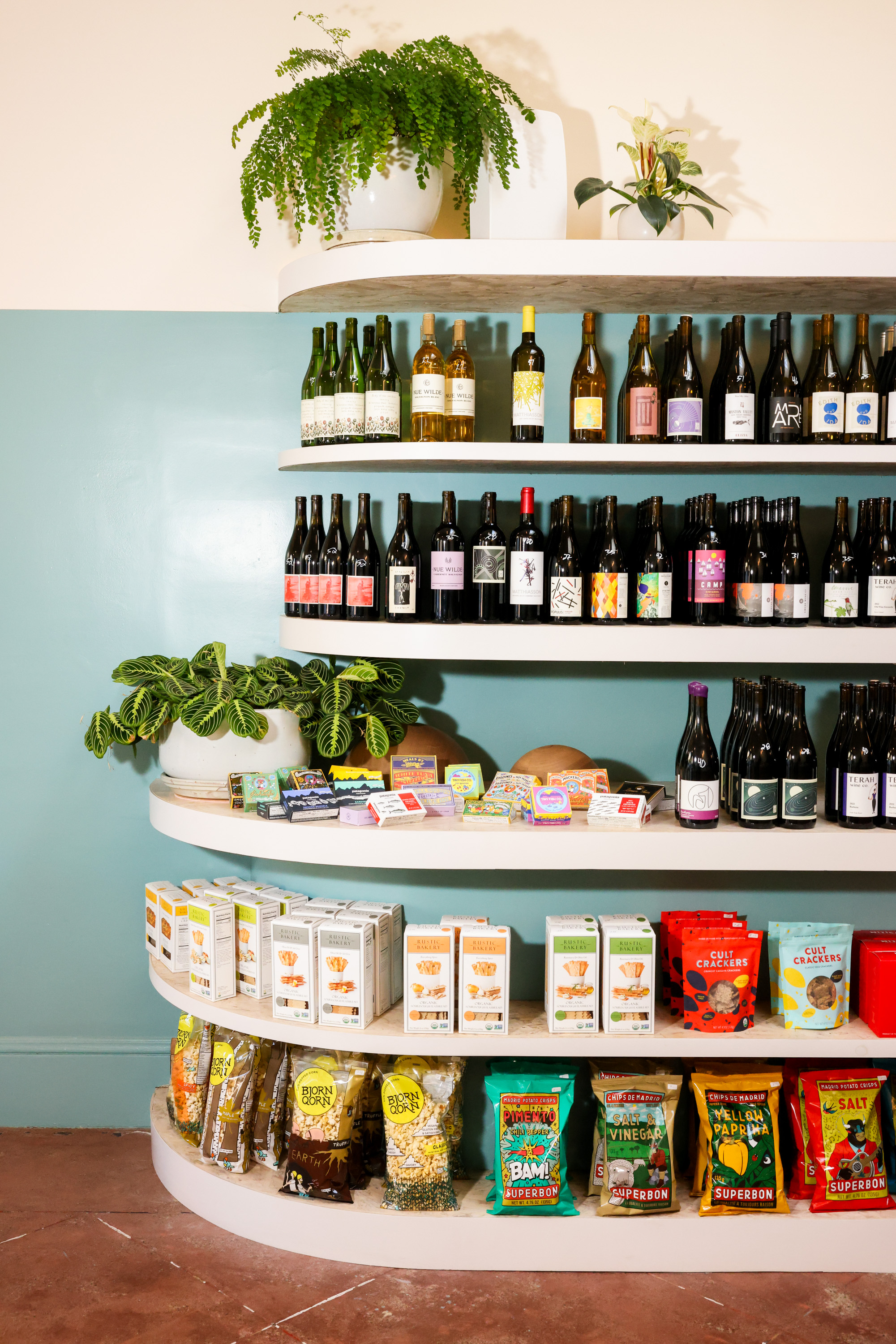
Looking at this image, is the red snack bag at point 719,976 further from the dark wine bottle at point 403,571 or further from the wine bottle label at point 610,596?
the dark wine bottle at point 403,571

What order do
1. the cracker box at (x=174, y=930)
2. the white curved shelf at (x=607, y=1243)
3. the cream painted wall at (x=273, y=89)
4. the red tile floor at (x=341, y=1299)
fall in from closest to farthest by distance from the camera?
the red tile floor at (x=341, y=1299)
the white curved shelf at (x=607, y=1243)
the cracker box at (x=174, y=930)
the cream painted wall at (x=273, y=89)

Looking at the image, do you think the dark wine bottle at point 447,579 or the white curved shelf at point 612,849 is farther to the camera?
the dark wine bottle at point 447,579

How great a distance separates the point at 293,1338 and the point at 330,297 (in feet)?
7.66

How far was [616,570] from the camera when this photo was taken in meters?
2.45

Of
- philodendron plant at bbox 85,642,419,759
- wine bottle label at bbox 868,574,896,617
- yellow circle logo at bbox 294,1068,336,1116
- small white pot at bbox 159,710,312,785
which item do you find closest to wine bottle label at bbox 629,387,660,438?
wine bottle label at bbox 868,574,896,617

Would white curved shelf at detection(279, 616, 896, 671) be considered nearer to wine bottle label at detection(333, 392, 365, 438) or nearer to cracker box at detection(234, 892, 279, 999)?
wine bottle label at detection(333, 392, 365, 438)

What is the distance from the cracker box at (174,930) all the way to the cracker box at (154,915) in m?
0.01

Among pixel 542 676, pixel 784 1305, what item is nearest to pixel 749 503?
pixel 542 676

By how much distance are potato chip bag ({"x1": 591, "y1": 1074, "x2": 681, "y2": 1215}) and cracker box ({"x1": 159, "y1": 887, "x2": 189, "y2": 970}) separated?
1.08m

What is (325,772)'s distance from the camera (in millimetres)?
2582

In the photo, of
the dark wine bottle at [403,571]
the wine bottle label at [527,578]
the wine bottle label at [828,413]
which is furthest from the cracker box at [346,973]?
the wine bottle label at [828,413]

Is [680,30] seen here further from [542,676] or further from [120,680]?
[120,680]

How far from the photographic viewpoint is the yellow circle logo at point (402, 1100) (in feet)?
7.14

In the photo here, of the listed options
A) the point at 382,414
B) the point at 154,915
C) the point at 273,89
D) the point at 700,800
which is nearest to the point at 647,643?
the point at 700,800
